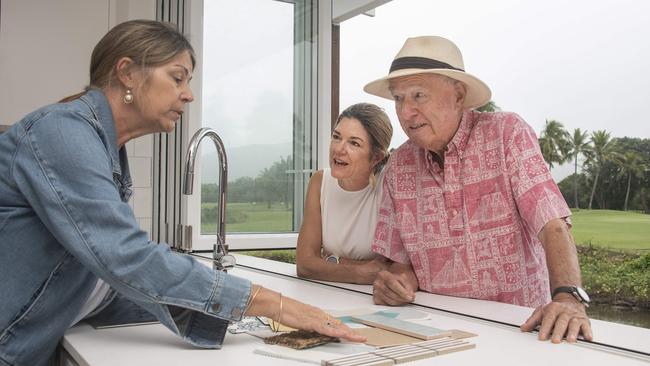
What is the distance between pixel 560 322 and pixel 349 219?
3.31 ft

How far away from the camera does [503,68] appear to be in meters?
2.74

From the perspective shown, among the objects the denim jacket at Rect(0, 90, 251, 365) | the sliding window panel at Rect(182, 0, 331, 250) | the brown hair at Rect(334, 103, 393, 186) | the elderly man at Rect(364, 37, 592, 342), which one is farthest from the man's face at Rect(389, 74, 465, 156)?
the sliding window panel at Rect(182, 0, 331, 250)

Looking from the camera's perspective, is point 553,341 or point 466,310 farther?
point 466,310

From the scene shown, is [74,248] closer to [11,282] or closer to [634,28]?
[11,282]

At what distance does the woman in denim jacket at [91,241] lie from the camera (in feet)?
2.83

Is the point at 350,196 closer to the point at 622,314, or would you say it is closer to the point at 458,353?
the point at 458,353

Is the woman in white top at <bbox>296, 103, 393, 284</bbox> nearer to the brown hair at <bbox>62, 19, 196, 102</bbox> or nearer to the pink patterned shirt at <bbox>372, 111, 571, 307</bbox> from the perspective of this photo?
the pink patterned shirt at <bbox>372, 111, 571, 307</bbox>

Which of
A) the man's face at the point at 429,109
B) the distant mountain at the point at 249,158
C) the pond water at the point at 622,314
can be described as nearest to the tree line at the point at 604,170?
the pond water at the point at 622,314

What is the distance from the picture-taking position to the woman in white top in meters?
1.92

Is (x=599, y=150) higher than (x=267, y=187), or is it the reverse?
(x=599, y=150)

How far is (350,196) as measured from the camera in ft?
6.59

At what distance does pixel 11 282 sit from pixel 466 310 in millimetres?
906

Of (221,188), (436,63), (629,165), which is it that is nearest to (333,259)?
(221,188)

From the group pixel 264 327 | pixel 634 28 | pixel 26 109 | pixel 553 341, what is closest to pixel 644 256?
pixel 634 28
